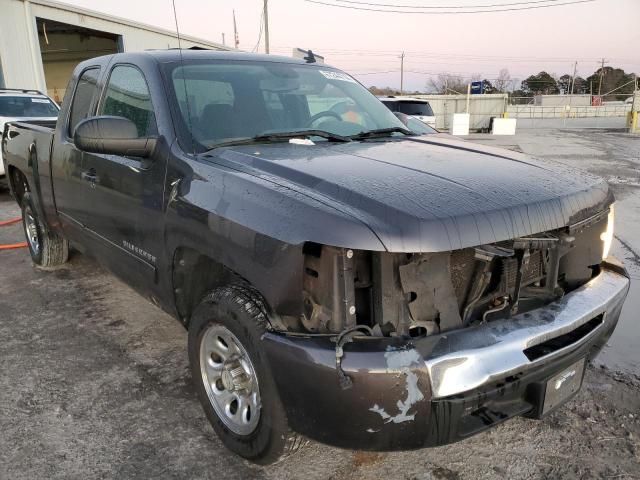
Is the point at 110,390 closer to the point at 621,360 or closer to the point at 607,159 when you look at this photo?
the point at 621,360

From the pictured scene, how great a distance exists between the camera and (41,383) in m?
3.20

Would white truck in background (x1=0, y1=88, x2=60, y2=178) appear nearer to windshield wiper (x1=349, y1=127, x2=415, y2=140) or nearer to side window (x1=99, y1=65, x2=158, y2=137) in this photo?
side window (x1=99, y1=65, x2=158, y2=137)

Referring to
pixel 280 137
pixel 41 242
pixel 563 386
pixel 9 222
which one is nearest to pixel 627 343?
pixel 563 386

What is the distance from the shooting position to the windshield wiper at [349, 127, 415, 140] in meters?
3.21

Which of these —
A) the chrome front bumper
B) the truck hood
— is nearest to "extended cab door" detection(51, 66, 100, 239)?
the truck hood

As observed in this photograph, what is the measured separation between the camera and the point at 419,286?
1.99 metres

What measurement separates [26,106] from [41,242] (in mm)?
6661

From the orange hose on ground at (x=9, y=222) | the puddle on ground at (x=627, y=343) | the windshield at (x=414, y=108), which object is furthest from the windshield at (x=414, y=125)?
the windshield at (x=414, y=108)

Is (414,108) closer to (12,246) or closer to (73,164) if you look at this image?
(12,246)

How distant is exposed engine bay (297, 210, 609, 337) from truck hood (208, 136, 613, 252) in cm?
12


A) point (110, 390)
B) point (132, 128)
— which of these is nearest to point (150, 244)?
point (132, 128)

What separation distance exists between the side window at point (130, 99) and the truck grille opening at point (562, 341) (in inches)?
84.0

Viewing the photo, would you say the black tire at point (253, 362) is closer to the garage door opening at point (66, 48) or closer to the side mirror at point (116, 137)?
the side mirror at point (116, 137)

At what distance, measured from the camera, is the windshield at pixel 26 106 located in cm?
1002
